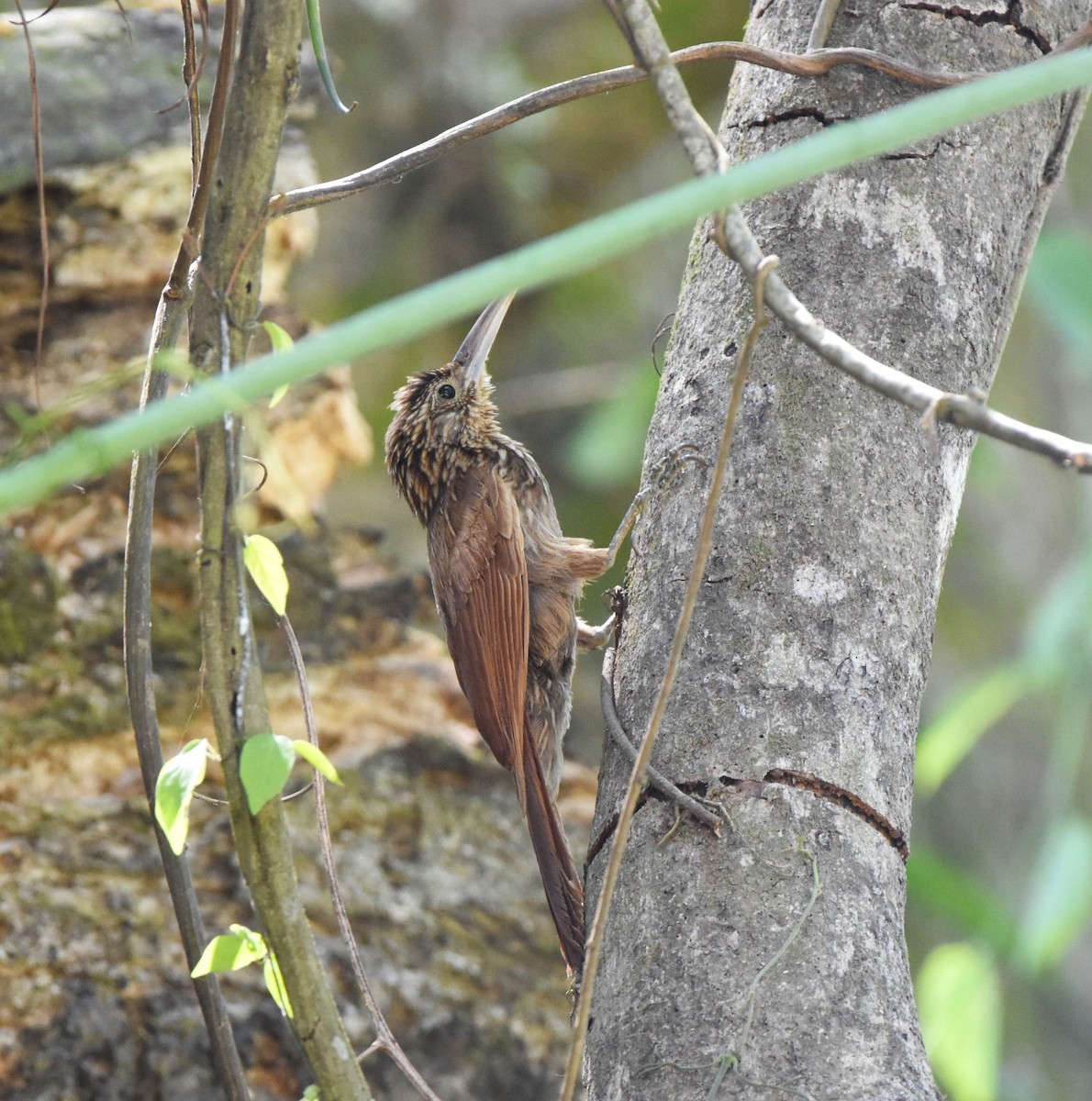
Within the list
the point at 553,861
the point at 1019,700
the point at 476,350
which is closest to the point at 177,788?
the point at 553,861

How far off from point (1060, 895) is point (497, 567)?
2149 millimetres

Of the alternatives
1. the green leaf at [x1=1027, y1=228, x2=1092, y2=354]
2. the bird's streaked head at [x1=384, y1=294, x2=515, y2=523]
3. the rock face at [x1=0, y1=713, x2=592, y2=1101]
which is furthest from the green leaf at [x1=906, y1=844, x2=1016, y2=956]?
the bird's streaked head at [x1=384, y1=294, x2=515, y2=523]

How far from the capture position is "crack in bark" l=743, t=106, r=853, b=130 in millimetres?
1776

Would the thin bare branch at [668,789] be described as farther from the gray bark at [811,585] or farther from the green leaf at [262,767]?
the green leaf at [262,767]

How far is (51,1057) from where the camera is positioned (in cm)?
228

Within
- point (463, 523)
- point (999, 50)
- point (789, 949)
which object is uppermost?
point (999, 50)

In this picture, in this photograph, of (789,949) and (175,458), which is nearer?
(789,949)

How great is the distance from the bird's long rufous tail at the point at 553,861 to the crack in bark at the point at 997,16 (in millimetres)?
1463

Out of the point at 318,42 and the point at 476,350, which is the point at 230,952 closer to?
the point at 318,42

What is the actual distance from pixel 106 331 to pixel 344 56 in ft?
11.7

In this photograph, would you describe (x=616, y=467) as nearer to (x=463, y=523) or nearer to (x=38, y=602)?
(x=463, y=523)

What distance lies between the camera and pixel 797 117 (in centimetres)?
181

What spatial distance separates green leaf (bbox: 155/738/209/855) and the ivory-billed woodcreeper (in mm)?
1152

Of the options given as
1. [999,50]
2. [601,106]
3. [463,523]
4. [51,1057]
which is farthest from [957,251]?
[601,106]
